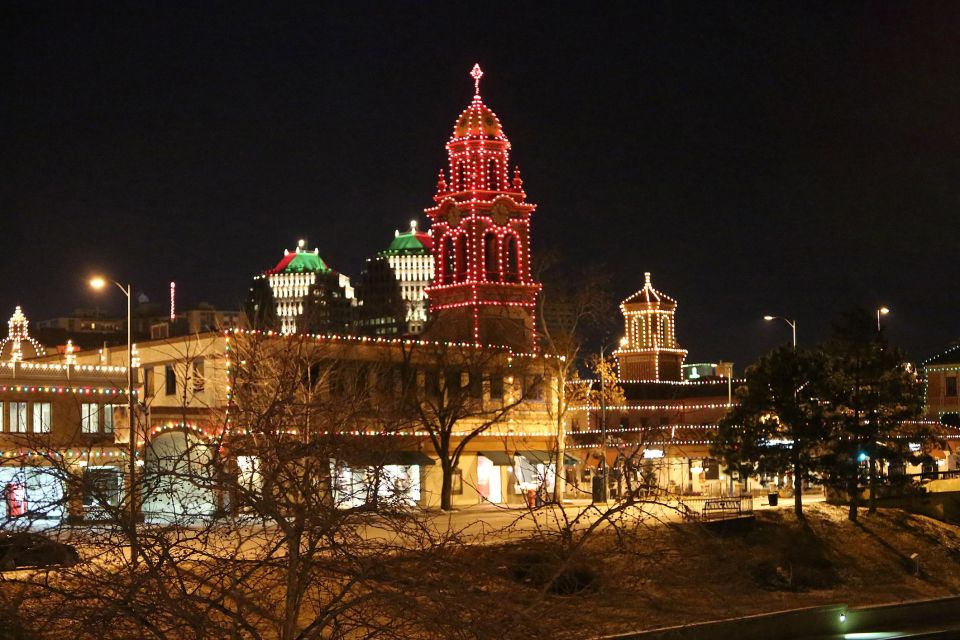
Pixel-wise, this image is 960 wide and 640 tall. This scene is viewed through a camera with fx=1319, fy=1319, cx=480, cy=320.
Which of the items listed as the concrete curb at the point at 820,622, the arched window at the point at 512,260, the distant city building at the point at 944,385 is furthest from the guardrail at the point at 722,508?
the distant city building at the point at 944,385

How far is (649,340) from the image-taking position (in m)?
112

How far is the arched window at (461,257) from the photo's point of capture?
77.4 m

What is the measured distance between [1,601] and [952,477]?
57082 mm

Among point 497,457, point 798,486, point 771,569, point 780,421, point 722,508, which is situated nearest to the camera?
point 771,569

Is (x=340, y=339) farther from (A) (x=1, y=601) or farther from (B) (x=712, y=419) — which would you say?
(A) (x=1, y=601)

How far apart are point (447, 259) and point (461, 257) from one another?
1177mm

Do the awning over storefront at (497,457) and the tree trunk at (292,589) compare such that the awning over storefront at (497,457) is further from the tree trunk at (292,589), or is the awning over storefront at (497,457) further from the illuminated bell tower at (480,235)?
the tree trunk at (292,589)

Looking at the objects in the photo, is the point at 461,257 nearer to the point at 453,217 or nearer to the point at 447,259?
the point at 447,259

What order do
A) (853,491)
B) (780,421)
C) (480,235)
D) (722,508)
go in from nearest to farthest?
(722,508)
(853,491)
(780,421)
(480,235)

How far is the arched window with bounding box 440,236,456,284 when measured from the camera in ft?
257

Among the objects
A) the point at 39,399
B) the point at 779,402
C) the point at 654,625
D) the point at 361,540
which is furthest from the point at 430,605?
the point at 39,399

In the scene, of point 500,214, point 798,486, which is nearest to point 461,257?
point 500,214

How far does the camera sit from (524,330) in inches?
2872

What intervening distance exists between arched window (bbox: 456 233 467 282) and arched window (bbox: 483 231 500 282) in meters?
1.30
